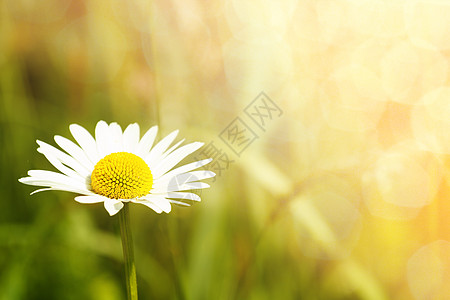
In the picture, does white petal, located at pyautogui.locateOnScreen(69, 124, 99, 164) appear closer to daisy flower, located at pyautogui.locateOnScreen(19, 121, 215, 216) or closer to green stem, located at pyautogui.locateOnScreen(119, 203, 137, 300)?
daisy flower, located at pyautogui.locateOnScreen(19, 121, 215, 216)

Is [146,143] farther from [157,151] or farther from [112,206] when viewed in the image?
[112,206]

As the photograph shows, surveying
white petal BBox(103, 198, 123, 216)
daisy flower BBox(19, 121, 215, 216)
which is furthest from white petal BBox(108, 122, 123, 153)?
white petal BBox(103, 198, 123, 216)

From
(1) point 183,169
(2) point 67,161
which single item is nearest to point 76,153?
(2) point 67,161

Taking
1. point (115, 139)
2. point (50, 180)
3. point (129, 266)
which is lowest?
point (129, 266)

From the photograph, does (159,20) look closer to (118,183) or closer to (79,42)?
(79,42)

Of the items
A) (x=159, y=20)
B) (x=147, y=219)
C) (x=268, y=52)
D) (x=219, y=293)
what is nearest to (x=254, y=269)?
(x=219, y=293)

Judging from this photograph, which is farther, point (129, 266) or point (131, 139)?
point (131, 139)

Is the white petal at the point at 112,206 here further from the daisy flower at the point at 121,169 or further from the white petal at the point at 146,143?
the white petal at the point at 146,143
